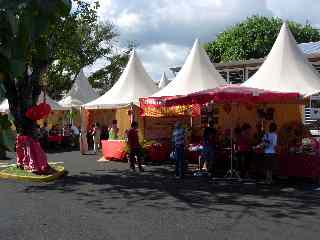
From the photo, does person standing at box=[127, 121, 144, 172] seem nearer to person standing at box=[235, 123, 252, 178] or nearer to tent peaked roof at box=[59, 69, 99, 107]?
person standing at box=[235, 123, 252, 178]

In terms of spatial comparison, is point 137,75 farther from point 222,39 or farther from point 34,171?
point 222,39

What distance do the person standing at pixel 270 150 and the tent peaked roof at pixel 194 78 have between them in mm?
6070

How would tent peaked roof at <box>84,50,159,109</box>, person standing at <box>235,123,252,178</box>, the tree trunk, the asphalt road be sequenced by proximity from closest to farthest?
the asphalt road
person standing at <box>235,123,252,178</box>
the tree trunk
tent peaked roof at <box>84,50,159,109</box>

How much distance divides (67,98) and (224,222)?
2502 centimetres

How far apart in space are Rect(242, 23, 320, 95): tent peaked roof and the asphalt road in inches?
146

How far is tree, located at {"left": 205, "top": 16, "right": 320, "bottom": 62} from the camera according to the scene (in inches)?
1767

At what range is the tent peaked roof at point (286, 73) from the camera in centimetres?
1538

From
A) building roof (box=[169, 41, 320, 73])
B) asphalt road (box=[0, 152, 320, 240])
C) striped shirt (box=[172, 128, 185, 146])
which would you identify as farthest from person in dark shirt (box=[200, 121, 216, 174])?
building roof (box=[169, 41, 320, 73])

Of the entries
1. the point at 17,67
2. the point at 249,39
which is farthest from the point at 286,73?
the point at 249,39

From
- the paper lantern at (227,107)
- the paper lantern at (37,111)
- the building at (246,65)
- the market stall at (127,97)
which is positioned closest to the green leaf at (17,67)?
the paper lantern at (37,111)

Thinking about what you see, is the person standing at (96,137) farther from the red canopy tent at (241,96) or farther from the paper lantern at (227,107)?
the red canopy tent at (241,96)

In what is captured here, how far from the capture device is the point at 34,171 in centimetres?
1457

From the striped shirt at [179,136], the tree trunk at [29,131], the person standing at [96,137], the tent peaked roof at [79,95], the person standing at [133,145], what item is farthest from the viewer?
the tent peaked roof at [79,95]

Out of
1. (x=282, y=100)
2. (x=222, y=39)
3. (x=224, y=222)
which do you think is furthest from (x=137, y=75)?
(x=222, y=39)
